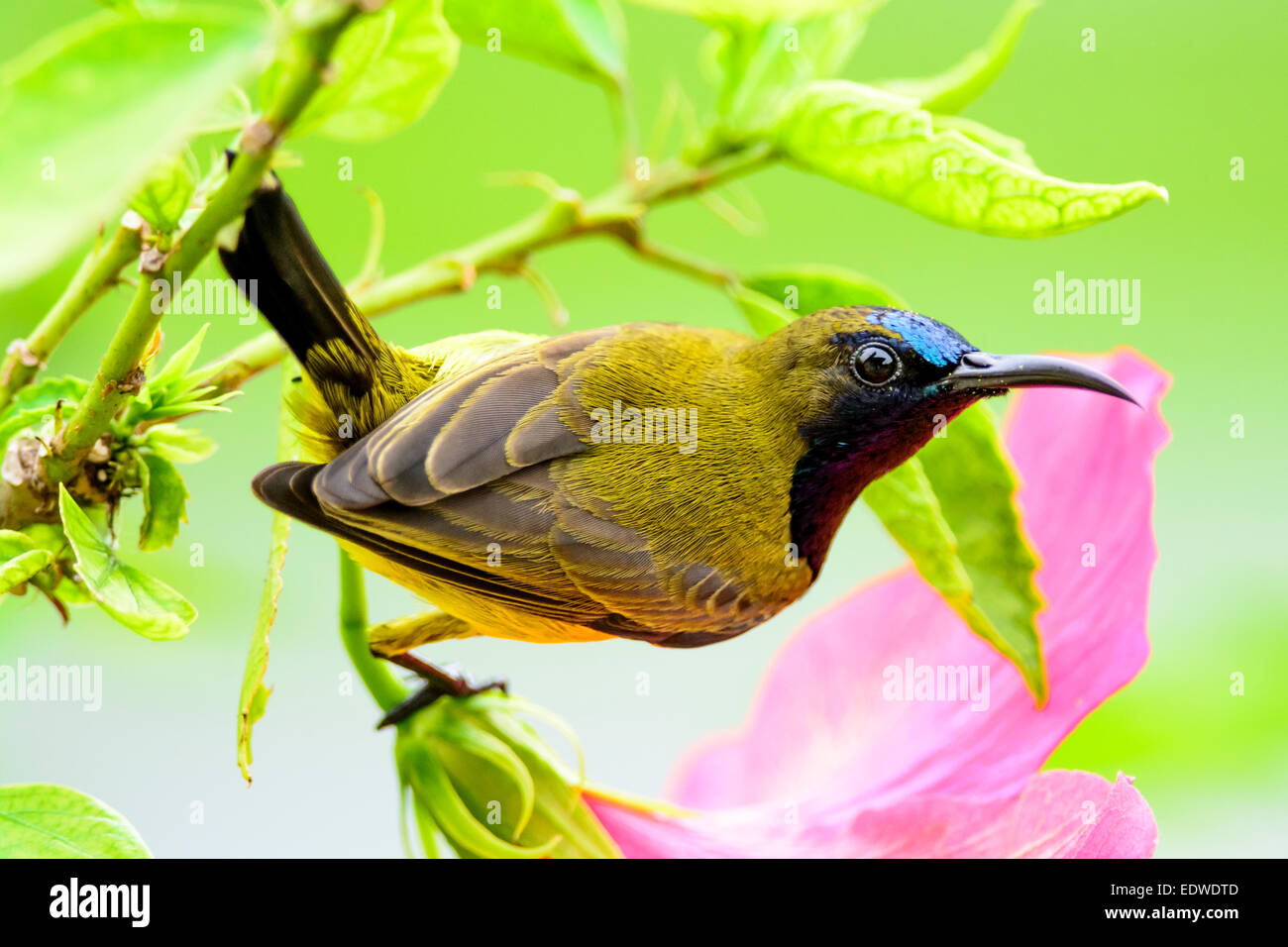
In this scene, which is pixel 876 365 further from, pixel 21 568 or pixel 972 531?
pixel 21 568

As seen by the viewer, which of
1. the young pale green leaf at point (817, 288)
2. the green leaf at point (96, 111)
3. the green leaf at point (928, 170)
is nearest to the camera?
the green leaf at point (96, 111)

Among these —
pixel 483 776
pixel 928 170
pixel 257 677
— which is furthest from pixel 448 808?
pixel 928 170

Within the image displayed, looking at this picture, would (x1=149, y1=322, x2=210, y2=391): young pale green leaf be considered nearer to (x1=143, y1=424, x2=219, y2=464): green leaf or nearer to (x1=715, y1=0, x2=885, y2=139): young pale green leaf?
(x1=143, y1=424, x2=219, y2=464): green leaf

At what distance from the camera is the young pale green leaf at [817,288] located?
343 millimetres

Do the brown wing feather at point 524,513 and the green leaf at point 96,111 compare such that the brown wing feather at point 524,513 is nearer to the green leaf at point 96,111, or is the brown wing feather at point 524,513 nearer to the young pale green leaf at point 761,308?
the young pale green leaf at point 761,308

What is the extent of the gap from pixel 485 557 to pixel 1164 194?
195 mm

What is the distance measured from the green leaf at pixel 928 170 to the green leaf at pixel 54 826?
0.26m

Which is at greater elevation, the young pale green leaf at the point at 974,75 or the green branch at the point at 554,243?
the young pale green leaf at the point at 974,75

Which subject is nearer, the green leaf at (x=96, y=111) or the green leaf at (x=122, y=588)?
the green leaf at (x=96, y=111)

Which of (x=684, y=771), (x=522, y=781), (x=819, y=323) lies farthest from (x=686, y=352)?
(x=684, y=771)

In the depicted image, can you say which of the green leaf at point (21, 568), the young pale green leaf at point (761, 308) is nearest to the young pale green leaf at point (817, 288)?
the young pale green leaf at point (761, 308)

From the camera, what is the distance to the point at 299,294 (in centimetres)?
29

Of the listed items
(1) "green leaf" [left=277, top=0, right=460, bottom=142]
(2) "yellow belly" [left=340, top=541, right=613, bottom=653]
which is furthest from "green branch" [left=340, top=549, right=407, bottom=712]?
(1) "green leaf" [left=277, top=0, right=460, bottom=142]

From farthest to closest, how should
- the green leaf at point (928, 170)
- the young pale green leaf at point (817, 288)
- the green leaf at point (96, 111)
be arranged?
the young pale green leaf at point (817, 288), the green leaf at point (928, 170), the green leaf at point (96, 111)
